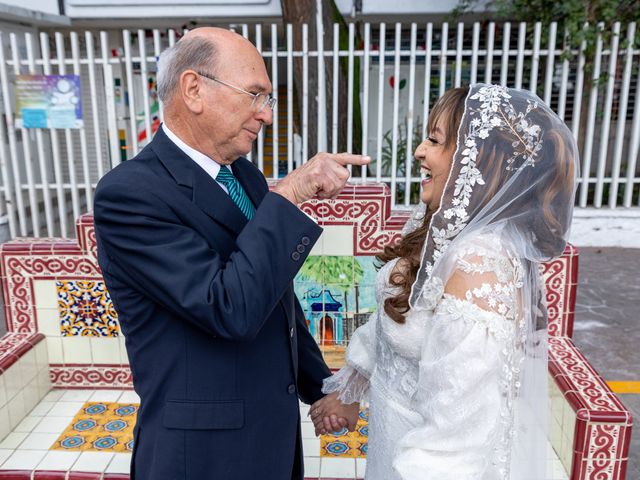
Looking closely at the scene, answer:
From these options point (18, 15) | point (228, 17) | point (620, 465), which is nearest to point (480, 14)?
point (228, 17)

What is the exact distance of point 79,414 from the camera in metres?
3.10

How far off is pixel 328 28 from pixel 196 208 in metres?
6.55

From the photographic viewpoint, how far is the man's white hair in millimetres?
1538

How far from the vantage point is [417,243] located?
6.44 ft

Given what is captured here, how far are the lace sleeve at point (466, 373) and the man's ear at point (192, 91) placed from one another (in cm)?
83

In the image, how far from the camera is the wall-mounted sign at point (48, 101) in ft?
23.0

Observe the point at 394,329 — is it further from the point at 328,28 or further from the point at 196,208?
the point at 328,28

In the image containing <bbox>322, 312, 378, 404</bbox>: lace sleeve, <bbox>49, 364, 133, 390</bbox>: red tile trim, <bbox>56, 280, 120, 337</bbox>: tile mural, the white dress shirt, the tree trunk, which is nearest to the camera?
the white dress shirt

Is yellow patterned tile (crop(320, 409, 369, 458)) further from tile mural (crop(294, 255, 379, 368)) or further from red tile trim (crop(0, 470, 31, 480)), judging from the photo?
red tile trim (crop(0, 470, 31, 480))

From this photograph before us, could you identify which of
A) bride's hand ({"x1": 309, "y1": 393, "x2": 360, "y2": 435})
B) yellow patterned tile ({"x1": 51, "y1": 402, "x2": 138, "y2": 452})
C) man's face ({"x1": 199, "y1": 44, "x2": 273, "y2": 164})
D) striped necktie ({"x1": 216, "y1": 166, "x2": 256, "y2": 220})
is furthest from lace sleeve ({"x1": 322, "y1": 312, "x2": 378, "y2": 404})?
yellow patterned tile ({"x1": 51, "y1": 402, "x2": 138, "y2": 452})

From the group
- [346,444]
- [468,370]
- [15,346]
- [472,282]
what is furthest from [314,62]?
[468,370]

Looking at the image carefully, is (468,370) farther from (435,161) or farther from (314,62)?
(314,62)

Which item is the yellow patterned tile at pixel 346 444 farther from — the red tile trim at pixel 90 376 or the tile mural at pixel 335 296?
the red tile trim at pixel 90 376

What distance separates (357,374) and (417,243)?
571 mm
